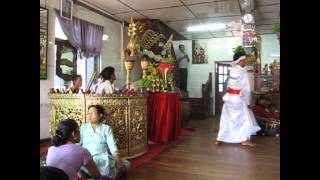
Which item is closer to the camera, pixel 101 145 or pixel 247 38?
pixel 101 145

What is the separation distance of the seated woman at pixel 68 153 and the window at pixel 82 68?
2607 millimetres

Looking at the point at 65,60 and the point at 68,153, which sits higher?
the point at 65,60

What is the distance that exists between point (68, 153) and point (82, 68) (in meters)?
3.46

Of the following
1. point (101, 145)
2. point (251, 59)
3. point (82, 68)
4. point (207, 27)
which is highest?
point (207, 27)

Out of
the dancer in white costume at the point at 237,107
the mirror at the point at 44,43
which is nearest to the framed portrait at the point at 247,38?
the dancer in white costume at the point at 237,107

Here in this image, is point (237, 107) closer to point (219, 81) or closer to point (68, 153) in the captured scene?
point (68, 153)

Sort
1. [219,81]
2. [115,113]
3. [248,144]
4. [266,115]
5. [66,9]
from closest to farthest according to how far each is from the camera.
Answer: [115,113] → [248,144] → [66,9] → [266,115] → [219,81]

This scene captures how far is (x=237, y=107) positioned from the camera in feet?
11.6

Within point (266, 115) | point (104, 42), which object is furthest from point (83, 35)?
point (266, 115)

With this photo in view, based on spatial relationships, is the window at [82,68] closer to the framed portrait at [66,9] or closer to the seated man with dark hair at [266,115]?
the framed portrait at [66,9]
